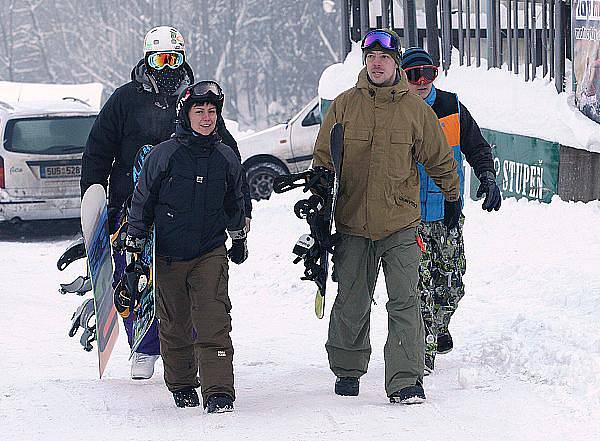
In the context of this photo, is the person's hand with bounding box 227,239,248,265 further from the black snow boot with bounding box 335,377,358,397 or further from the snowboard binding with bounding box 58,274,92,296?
the snowboard binding with bounding box 58,274,92,296

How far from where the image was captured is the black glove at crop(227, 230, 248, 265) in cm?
583

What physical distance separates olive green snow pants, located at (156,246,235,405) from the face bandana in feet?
3.33

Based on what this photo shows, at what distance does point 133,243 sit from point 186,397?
801 mm

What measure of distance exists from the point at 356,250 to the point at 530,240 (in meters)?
4.19

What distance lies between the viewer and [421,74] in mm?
6164

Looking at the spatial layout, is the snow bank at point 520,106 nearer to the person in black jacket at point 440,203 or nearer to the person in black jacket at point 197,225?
the person in black jacket at point 440,203

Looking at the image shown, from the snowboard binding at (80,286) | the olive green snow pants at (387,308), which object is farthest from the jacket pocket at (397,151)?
the snowboard binding at (80,286)

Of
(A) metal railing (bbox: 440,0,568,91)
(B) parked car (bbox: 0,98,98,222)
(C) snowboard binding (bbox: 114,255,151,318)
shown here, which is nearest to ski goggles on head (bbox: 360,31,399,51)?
(C) snowboard binding (bbox: 114,255,151,318)

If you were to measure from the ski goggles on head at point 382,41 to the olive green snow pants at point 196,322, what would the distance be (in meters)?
1.20

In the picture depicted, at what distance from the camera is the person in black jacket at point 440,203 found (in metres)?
6.19

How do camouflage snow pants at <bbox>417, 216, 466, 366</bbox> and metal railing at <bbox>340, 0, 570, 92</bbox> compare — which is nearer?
camouflage snow pants at <bbox>417, 216, 466, 366</bbox>

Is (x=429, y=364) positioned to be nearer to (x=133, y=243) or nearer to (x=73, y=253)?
(x=133, y=243)

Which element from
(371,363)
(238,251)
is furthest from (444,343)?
(238,251)

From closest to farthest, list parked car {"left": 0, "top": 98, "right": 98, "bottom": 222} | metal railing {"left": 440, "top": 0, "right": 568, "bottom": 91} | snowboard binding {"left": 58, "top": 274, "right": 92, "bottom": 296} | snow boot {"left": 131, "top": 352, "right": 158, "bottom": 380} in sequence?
snow boot {"left": 131, "top": 352, "right": 158, "bottom": 380}, snowboard binding {"left": 58, "top": 274, "right": 92, "bottom": 296}, metal railing {"left": 440, "top": 0, "right": 568, "bottom": 91}, parked car {"left": 0, "top": 98, "right": 98, "bottom": 222}
